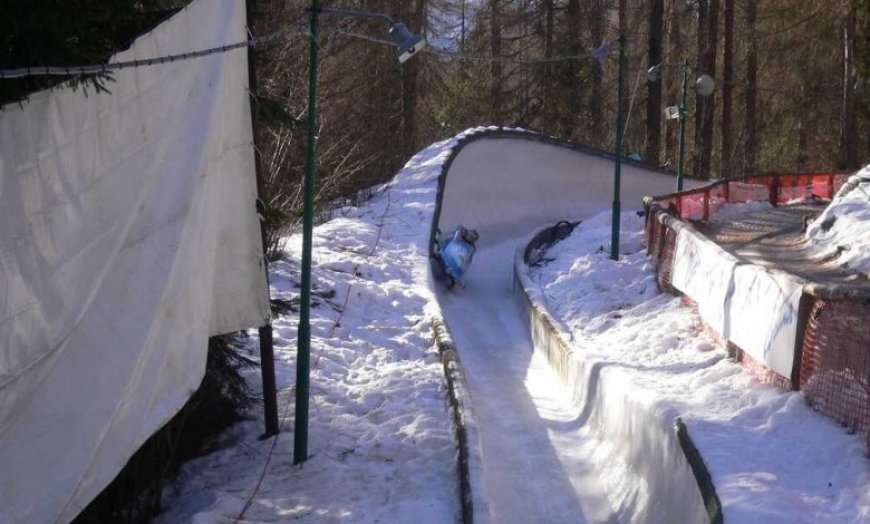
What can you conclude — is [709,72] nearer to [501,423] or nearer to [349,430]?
[501,423]

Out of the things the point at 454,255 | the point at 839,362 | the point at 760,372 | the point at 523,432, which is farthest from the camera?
the point at 454,255

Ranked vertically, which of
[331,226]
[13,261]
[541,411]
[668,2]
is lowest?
[541,411]

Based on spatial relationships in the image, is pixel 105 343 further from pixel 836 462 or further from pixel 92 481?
pixel 836 462

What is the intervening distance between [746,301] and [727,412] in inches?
51.7

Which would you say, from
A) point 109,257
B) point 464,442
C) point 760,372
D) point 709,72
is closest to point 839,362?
point 760,372

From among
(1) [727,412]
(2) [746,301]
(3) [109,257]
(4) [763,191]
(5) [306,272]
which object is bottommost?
(1) [727,412]

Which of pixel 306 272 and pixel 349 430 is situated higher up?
pixel 306 272

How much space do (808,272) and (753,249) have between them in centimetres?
255

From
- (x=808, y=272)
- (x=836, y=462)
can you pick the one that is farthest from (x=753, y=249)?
(x=836, y=462)

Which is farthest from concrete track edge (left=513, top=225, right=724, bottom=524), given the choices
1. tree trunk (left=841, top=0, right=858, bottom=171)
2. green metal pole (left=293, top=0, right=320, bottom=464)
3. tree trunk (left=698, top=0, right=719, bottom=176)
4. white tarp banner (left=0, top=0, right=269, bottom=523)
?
tree trunk (left=698, top=0, right=719, bottom=176)

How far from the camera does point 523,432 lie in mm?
9961

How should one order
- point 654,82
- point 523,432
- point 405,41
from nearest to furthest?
point 405,41 < point 523,432 < point 654,82

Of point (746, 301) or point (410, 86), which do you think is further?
point (410, 86)

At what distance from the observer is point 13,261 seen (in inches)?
175
